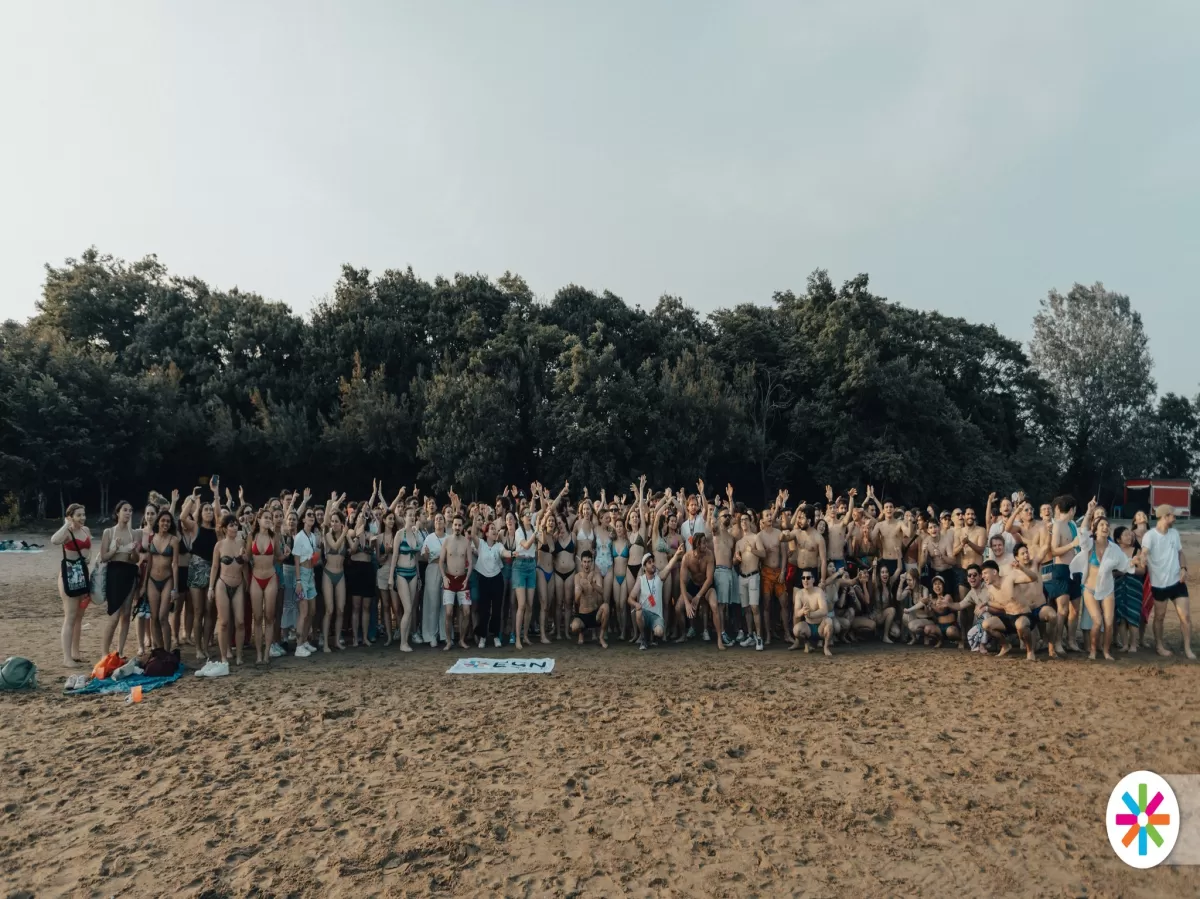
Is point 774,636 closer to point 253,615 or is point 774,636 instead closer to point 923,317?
point 253,615

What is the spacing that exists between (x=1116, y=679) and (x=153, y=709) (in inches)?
418

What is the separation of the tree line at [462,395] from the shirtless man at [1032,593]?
1844 centimetres

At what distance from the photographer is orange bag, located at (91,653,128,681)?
7766 mm

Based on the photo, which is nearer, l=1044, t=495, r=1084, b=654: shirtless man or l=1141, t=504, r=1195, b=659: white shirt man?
l=1141, t=504, r=1195, b=659: white shirt man

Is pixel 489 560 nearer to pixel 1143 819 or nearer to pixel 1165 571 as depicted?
pixel 1143 819

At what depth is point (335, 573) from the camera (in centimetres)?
941

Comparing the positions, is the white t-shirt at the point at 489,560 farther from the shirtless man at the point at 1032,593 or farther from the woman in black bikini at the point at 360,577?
the shirtless man at the point at 1032,593

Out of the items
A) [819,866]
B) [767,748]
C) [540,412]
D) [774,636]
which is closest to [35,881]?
[819,866]

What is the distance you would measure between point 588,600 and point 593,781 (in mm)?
4748

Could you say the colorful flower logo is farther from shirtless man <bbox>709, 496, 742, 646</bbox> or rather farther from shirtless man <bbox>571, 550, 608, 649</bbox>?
shirtless man <bbox>571, 550, 608, 649</bbox>

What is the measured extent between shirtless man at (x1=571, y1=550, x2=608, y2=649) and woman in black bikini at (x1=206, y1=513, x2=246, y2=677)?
172 inches

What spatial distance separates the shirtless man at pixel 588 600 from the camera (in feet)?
33.1

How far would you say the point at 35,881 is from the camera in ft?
13.4

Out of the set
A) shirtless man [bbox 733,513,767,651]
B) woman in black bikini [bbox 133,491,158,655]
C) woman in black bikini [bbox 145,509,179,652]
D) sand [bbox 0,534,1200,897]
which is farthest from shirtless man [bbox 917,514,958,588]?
woman in black bikini [bbox 133,491,158,655]
